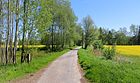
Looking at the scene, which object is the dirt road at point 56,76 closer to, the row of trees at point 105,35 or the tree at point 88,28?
the row of trees at point 105,35

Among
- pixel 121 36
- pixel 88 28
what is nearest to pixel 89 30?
pixel 88 28

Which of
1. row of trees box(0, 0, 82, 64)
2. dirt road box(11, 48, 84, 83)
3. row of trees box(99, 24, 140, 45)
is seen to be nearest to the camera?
dirt road box(11, 48, 84, 83)

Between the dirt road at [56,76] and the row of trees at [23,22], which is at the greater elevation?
the row of trees at [23,22]

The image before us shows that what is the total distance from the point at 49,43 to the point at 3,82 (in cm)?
5842

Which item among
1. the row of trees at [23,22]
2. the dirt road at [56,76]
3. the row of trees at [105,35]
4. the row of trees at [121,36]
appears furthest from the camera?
the row of trees at [121,36]

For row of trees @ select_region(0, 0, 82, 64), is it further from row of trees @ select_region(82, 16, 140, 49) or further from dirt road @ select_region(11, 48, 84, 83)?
row of trees @ select_region(82, 16, 140, 49)

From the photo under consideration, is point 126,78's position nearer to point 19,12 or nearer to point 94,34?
point 19,12

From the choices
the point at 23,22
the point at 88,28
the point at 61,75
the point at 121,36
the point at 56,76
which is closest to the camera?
the point at 56,76

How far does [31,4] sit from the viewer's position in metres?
24.7

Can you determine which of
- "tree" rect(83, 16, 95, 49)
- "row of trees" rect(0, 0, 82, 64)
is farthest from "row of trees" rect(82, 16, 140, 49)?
"row of trees" rect(0, 0, 82, 64)

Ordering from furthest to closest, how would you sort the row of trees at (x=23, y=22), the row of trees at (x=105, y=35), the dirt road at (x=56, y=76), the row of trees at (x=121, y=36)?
the row of trees at (x=121, y=36)
the row of trees at (x=105, y=35)
the row of trees at (x=23, y=22)
the dirt road at (x=56, y=76)

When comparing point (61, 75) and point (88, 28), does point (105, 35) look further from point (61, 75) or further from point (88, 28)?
point (61, 75)

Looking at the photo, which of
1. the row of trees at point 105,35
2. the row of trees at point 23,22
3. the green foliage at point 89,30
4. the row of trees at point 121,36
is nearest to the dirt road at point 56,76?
the row of trees at point 23,22

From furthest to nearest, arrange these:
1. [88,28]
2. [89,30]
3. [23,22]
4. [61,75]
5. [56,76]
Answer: [88,28] → [89,30] → [23,22] → [61,75] → [56,76]
